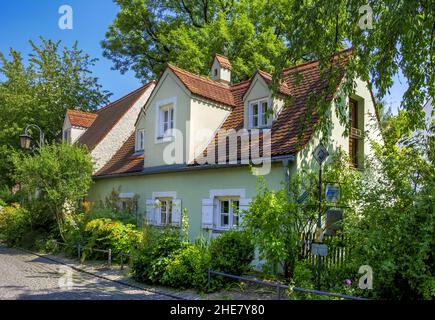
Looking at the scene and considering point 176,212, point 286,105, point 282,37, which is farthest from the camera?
point 282,37

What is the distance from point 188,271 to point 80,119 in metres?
18.6

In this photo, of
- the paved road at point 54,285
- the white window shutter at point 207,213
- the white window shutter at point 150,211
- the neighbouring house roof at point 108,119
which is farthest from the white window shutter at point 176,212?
the neighbouring house roof at point 108,119

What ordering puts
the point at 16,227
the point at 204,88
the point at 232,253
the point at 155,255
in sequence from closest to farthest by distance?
the point at 232,253 → the point at 155,255 → the point at 204,88 → the point at 16,227

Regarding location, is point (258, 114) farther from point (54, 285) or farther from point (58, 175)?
point (54, 285)

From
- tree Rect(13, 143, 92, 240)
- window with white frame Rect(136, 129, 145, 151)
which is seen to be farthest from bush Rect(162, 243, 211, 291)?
window with white frame Rect(136, 129, 145, 151)

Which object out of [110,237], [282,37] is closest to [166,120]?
[110,237]

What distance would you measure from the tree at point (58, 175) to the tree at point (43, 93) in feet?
39.8

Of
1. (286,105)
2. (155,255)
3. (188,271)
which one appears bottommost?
(188,271)

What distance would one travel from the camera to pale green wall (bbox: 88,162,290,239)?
38.1ft

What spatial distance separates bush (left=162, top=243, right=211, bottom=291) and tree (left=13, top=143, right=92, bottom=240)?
7.44 m

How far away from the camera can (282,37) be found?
2641 centimetres

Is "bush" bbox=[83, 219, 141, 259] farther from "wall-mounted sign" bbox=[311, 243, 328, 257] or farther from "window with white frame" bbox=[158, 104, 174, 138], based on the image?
"wall-mounted sign" bbox=[311, 243, 328, 257]

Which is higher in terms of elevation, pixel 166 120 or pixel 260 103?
pixel 260 103
